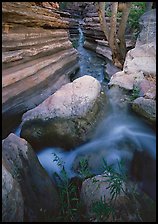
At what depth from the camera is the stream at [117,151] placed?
297 cm

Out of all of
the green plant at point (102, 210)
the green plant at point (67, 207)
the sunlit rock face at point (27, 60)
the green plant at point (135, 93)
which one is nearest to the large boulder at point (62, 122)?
the sunlit rock face at point (27, 60)

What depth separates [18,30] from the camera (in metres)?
4.71

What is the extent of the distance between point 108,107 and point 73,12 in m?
11.6

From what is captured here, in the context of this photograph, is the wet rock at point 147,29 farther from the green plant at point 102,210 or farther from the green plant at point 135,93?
the green plant at point 102,210

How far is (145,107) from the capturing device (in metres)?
3.81

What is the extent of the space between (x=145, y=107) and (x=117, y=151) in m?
0.90

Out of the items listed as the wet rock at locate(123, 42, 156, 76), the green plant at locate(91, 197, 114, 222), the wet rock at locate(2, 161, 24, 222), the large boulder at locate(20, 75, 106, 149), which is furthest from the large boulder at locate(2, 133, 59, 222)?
the wet rock at locate(123, 42, 156, 76)

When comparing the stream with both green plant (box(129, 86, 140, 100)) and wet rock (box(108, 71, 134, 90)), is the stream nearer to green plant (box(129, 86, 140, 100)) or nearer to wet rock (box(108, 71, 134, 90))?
green plant (box(129, 86, 140, 100))

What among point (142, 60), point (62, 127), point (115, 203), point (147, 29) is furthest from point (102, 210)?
point (147, 29)

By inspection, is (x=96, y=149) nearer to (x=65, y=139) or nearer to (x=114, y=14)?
(x=65, y=139)

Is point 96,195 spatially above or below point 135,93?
below

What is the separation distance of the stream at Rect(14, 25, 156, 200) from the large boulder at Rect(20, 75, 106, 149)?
0.12 metres

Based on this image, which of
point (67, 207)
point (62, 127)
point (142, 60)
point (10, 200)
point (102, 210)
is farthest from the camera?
point (142, 60)

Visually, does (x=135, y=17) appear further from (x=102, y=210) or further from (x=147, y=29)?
(x=102, y=210)
